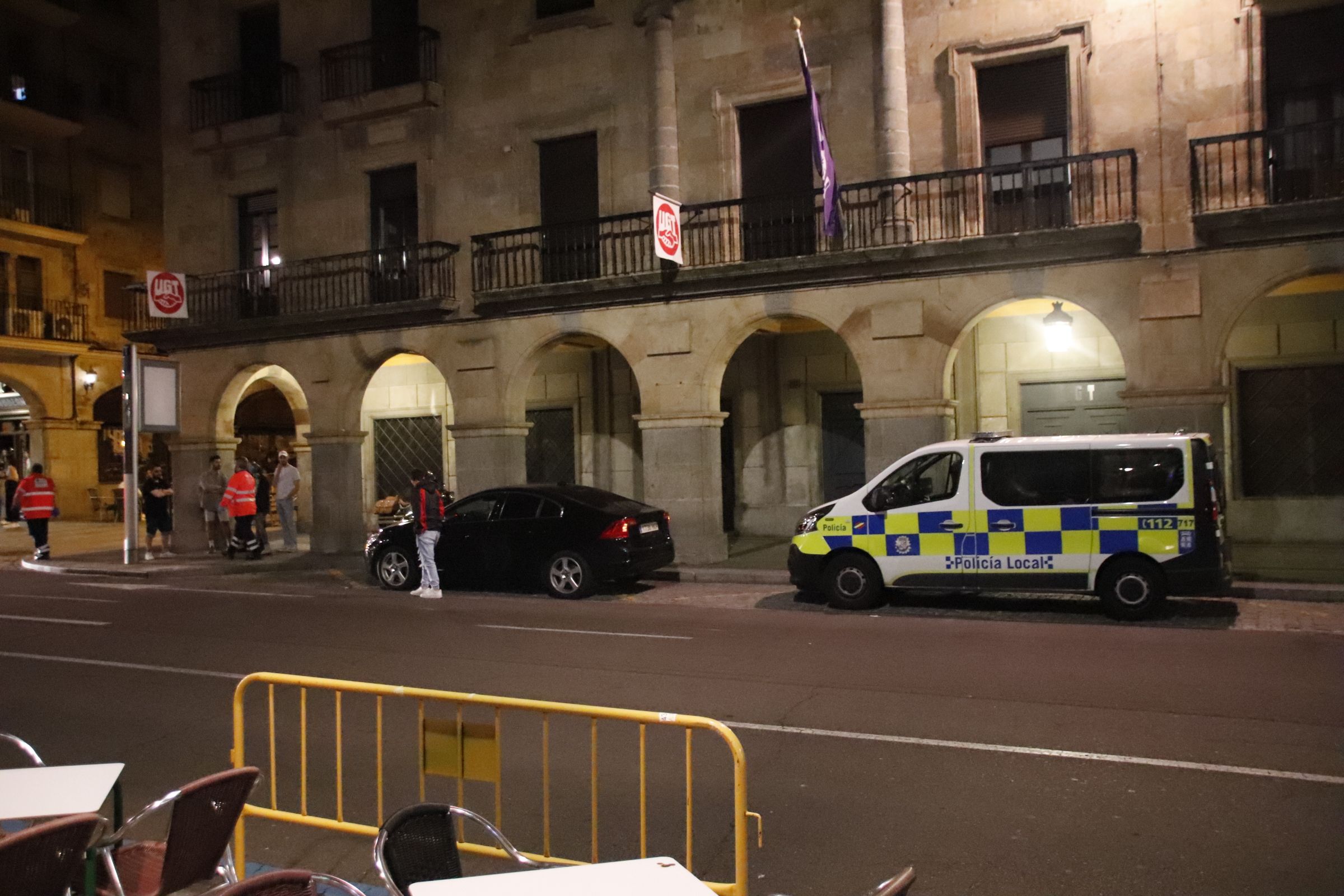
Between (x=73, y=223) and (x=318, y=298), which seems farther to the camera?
(x=73, y=223)

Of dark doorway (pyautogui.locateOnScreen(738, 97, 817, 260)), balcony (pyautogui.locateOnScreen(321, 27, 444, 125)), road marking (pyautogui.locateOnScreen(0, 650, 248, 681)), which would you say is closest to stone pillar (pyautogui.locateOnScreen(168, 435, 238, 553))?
balcony (pyautogui.locateOnScreen(321, 27, 444, 125))

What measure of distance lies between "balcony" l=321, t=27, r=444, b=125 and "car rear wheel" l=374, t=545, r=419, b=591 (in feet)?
30.8

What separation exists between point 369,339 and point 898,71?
10.8 m

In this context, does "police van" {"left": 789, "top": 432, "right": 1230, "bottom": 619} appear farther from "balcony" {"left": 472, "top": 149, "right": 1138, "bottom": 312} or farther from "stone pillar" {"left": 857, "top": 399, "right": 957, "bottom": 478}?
"balcony" {"left": 472, "top": 149, "right": 1138, "bottom": 312}

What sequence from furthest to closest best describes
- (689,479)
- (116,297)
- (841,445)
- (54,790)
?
(116,297)
(841,445)
(689,479)
(54,790)

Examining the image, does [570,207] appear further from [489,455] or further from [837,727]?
[837,727]

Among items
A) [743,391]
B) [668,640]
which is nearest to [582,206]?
[743,391]

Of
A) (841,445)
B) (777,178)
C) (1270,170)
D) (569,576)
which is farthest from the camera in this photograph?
(841,445)

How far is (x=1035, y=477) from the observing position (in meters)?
12.1

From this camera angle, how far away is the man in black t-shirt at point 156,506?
70.2ft

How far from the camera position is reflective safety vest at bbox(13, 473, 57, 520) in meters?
19.8

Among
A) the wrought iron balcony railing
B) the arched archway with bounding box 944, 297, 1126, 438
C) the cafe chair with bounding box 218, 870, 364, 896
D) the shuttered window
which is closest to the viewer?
the cafe chair with bounding box 218, 870, 364, 896

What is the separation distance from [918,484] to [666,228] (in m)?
6.76

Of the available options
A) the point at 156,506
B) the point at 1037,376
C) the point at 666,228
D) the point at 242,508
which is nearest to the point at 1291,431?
the point at 1037,376
